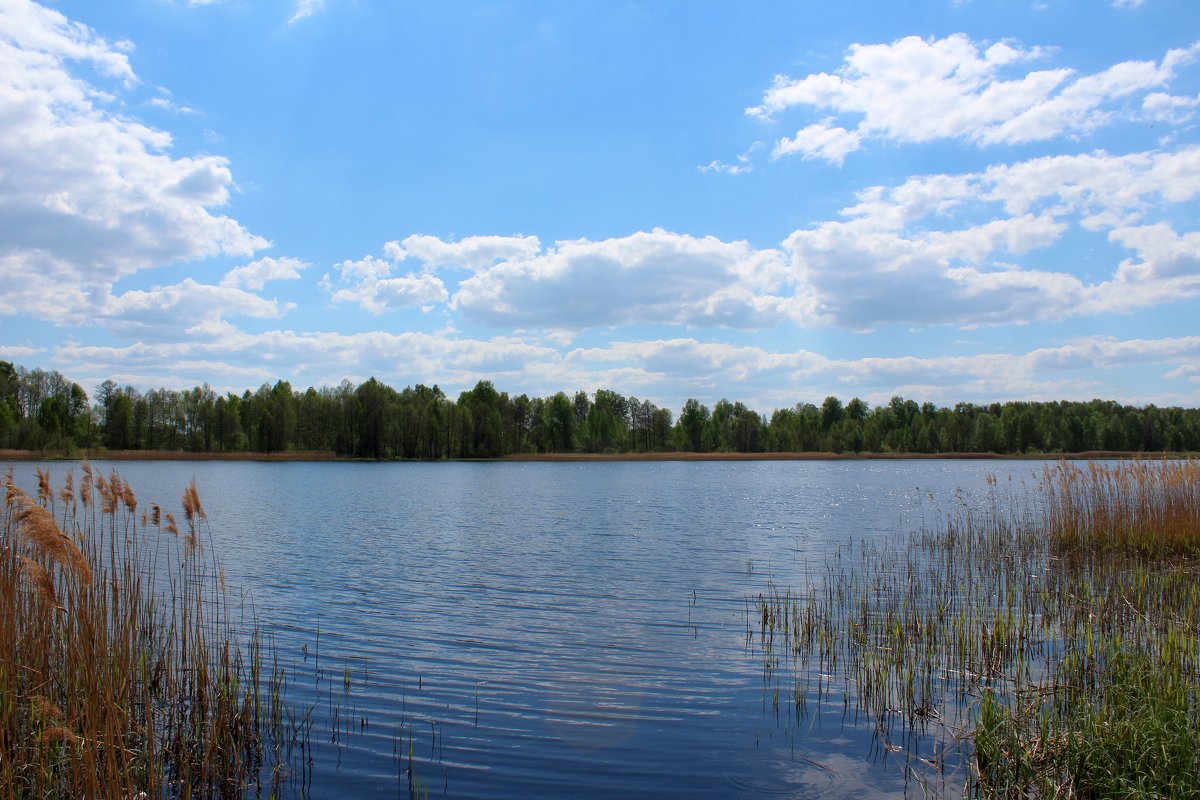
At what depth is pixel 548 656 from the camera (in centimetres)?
1073

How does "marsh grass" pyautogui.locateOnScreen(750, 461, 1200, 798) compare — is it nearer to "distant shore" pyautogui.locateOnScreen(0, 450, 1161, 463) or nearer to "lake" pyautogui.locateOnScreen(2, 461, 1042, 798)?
"lake" pyautogui.locateOnScreen(2, 461, 1042, 798)

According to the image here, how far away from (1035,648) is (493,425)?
9553 centimetres

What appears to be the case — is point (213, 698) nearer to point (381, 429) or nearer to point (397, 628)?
point (397, 628)

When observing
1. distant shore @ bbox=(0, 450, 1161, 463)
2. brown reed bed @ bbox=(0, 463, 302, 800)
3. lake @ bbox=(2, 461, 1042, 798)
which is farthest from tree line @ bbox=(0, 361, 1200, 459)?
brown reed bed @ bbox=(0, 463, 302, 800)

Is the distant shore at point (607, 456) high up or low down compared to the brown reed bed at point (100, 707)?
down

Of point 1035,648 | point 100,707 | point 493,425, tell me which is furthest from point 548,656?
point 493,425

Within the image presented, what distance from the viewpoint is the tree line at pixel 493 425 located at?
294 feet

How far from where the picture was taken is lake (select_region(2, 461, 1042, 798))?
22.4 feet

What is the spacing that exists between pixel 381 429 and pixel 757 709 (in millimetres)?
95084

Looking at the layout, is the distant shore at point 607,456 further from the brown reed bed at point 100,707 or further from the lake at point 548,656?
the brown reed bed at point 100,707

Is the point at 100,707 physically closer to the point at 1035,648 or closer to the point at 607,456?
the point at 1035,648

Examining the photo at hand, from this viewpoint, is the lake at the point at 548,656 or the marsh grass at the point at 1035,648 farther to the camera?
the lake at the point at 548,656

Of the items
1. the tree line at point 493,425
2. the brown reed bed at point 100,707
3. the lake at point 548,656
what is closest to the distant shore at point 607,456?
the tree line at point 493,425

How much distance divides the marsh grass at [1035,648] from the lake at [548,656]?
0.50 metres
